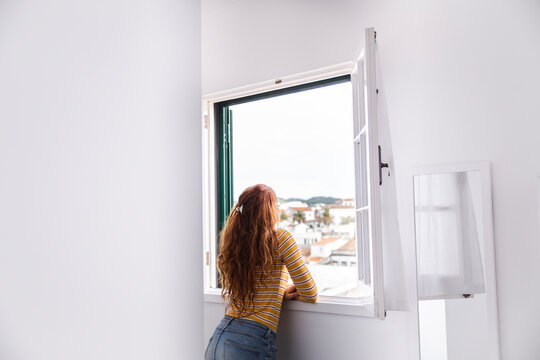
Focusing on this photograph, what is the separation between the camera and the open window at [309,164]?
2.11 meters

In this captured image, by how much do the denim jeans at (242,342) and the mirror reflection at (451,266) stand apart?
700 millimetres

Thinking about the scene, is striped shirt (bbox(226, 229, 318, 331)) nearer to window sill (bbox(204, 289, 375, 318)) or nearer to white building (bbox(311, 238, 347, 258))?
window sill (bbox(204, 289, 375, 318))

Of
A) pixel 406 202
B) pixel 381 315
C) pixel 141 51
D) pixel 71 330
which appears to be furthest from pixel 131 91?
pixel 406 202

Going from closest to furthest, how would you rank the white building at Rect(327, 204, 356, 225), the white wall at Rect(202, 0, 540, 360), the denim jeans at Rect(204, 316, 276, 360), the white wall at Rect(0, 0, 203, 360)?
the white wall at Rect(0, 0, 203, 360), the white wall at Rect(202, 0, 540, 360), the denim jeans at Rect(204, 316, 276, 360), the white building at Rect(327, 204, 356, 225)

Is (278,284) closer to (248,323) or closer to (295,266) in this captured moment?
(295,266)

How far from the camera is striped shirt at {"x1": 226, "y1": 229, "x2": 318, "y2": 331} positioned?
6.70 ft

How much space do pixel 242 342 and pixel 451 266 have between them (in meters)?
1.01

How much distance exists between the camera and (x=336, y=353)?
82.9 inches

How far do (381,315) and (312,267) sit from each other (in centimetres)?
90

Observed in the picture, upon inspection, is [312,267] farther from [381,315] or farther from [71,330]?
[71,330]

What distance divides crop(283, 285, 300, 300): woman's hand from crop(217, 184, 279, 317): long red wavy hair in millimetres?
212

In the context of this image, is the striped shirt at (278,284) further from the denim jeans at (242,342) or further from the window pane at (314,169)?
the window pane at (314,169)

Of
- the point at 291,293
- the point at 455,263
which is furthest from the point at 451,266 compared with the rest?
the point at 291,293

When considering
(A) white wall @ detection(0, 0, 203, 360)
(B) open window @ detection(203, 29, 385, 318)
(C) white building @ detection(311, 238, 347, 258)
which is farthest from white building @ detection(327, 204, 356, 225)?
(A) white wall @ detection(0, 0, 203, 360)
